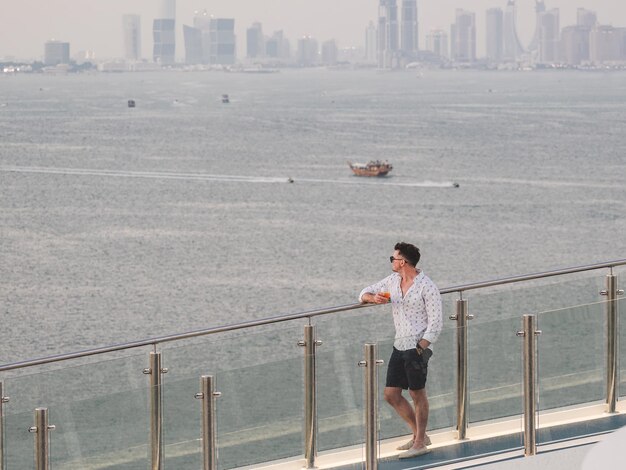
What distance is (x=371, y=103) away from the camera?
589ft

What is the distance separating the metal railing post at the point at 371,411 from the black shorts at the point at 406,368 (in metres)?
0.07

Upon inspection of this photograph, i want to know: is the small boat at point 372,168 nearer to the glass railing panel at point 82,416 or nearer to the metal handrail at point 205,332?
the metal handrail at point 205,332

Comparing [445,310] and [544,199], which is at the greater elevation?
[445,310]

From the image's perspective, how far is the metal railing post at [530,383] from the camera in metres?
6.50

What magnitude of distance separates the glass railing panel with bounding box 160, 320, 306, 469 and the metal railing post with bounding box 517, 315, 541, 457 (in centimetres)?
115

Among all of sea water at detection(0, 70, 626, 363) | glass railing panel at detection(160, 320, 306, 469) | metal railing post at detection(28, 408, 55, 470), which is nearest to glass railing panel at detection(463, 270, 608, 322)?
glass railing panel at detection(160, 320, 306, 469)

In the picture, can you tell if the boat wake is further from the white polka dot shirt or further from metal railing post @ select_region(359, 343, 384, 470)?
metal railing post @ select_region(359, 343, 384, 470)

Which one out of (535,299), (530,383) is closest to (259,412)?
(530,383)

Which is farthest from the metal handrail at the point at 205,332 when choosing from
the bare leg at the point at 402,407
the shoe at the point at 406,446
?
the shoe at the point at 406,446

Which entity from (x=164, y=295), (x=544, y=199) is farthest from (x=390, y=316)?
(x=544, y=199)

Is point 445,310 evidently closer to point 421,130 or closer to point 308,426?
point 308,426

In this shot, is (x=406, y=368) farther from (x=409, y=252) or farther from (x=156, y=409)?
(x=156, y=409)

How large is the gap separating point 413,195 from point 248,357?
7426 cm

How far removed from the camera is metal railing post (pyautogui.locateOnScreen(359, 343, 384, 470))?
629 cm
